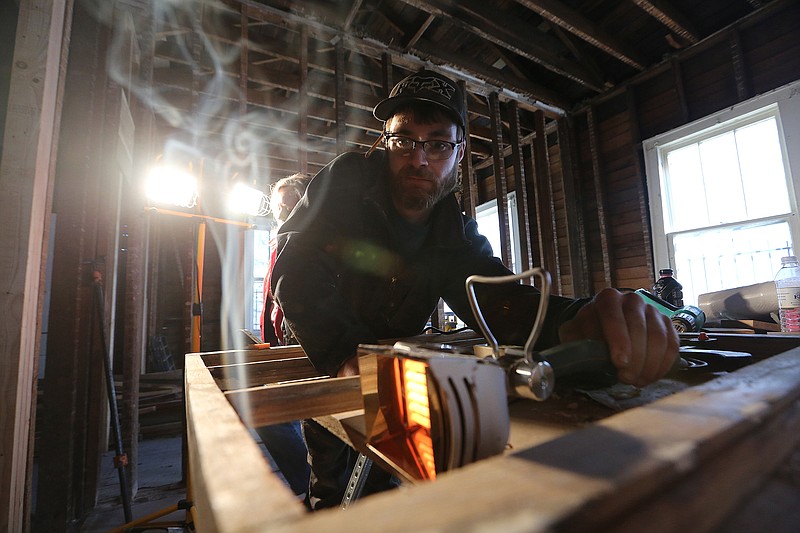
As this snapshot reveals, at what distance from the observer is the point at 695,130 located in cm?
363

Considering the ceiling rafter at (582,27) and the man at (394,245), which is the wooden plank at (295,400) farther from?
the ceiling rafter at (582,27)

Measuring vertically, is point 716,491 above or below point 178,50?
below

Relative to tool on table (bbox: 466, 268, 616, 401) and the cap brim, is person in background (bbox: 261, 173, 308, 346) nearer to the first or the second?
the cap brim

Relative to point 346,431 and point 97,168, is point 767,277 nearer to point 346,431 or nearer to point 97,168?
point 346,431

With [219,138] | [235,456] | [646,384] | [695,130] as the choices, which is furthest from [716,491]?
[219,138]

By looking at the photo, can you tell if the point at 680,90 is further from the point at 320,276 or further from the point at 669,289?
the point at 320,276

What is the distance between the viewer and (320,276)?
1156 millimetres

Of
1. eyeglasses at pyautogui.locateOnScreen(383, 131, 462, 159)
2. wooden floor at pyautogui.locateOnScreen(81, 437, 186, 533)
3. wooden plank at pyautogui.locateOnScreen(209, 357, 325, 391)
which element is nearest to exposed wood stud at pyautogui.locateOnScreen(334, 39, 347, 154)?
eyeglasses at pyautogui.locateOnScreen(383, 131, 462, 159)

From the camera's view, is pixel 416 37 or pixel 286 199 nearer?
pixel 286 199

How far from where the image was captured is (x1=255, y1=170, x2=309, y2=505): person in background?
236 cm

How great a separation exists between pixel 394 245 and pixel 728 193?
3.82 meters

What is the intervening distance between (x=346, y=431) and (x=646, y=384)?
0.59 m

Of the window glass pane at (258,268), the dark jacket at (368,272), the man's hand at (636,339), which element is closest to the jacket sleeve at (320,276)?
the dark jacket at (368,272)

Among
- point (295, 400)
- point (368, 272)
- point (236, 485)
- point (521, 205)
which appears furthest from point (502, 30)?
point (236, 485)
